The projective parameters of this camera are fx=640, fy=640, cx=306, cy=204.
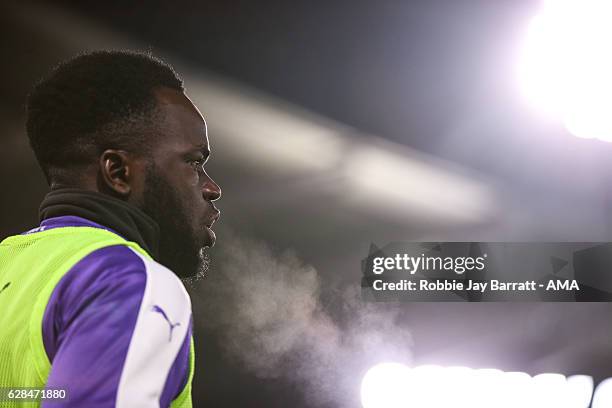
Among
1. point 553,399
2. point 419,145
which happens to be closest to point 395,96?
point 419,145

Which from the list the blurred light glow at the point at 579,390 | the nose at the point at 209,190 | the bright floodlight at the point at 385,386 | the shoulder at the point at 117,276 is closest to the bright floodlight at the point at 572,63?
the blurred light glow at the point at 579,390

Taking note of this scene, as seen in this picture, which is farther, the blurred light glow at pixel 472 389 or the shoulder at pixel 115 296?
the blurred light glow at pixel 472 389

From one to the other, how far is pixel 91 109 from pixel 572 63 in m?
2.73

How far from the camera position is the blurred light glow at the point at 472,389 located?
259 centimetres

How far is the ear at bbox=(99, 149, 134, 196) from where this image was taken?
0.55 metres

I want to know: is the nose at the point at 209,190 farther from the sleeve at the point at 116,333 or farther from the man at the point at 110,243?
the sleeve at the point at 116,333

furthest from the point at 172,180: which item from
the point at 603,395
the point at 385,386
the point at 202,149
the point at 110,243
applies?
the point at 603,395

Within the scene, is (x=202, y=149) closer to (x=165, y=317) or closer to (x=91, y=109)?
(x=91, y=109)

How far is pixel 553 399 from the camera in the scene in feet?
8.52

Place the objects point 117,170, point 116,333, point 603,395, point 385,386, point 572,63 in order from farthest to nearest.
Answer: point 572,63, point 385,386, point 603,395, point 117,170, point 116,333

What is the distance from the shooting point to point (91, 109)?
0.58 metres

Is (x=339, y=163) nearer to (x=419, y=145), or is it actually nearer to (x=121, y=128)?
(x=419, y=145)

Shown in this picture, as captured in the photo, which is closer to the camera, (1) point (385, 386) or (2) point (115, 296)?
(2) point (115, 296)

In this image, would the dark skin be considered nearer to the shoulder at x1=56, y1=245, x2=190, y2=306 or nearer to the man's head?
the man's head
